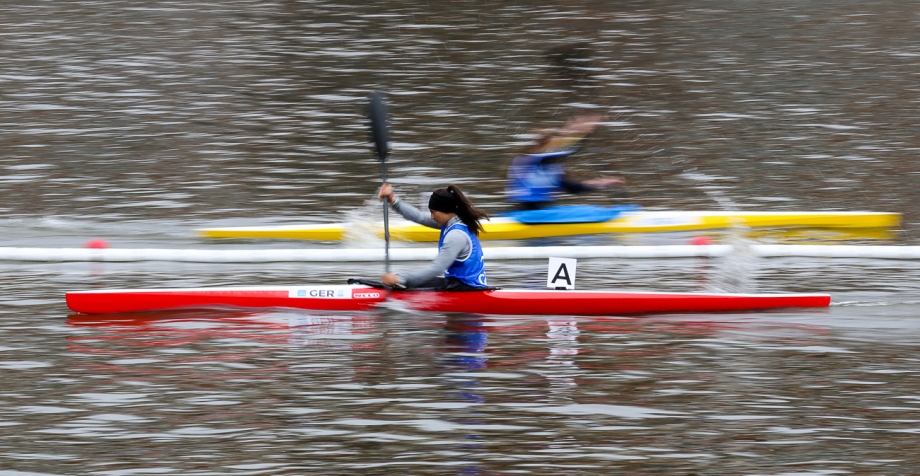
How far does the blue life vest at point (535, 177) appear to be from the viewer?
1509cm

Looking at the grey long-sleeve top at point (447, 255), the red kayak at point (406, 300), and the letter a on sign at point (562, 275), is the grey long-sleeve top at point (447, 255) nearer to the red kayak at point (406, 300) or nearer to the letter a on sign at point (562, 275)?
the red kayak at point (406, 300)

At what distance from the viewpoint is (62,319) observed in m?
11.0

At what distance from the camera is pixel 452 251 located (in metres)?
11.0

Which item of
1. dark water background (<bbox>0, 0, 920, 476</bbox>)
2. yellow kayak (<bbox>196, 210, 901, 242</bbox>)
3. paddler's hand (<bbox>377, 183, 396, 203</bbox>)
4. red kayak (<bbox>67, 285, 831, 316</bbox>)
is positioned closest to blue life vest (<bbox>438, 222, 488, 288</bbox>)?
red kayak (<bbox>67, 285, 831, 316</bbox>)

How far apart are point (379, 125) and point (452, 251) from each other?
1.75 metres

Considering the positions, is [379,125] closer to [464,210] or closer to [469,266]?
[464,210]

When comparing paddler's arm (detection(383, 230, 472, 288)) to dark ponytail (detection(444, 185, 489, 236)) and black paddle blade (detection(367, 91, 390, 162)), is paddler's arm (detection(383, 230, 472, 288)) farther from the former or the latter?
black paddle blade (detection(367, 91, 390, 162))

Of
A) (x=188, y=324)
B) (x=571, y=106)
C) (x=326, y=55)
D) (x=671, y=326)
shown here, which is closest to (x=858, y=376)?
(x=671, y=326)

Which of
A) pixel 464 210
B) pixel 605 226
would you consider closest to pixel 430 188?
pixel 605 226

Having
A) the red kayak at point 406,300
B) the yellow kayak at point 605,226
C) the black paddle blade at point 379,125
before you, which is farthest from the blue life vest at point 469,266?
the yellow kayak at point 605,226

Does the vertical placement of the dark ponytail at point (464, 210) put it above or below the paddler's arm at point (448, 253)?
above

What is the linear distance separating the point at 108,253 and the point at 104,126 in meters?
9.11

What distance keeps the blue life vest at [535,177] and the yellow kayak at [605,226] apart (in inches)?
12.8

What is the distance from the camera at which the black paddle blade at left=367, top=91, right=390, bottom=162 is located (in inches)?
474
